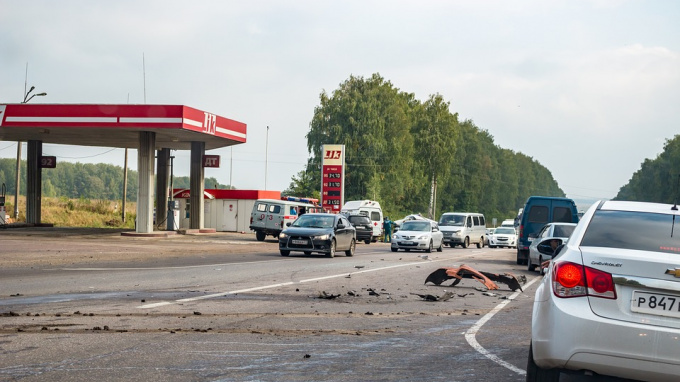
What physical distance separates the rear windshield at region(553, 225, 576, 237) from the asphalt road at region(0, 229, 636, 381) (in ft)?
22.2

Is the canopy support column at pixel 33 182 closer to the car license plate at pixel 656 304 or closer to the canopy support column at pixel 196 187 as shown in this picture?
the canopy support column at pixel 196 187

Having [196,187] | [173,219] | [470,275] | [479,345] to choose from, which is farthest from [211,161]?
[479,345]

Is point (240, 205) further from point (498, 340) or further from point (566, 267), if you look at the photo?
point (566, 267)

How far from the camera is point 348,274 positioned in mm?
20234

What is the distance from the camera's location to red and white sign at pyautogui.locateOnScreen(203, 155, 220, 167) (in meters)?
47.3

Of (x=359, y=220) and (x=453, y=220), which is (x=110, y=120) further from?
(x=453, y=220)

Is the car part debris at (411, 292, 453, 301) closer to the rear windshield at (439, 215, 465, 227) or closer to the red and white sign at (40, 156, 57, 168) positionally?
the rear windshield at (439, 215, 465, 227)

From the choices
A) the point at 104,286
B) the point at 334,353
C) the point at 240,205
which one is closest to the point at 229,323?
the point at 334,353

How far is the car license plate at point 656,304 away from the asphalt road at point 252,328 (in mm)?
1825

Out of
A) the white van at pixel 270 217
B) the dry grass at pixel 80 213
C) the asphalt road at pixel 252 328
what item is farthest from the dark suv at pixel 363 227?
the asphalt road at pixel 252 328

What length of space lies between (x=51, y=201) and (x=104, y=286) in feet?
200

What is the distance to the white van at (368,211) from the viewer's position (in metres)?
53.6

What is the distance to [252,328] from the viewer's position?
9.72 metres

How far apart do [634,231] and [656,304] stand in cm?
81
